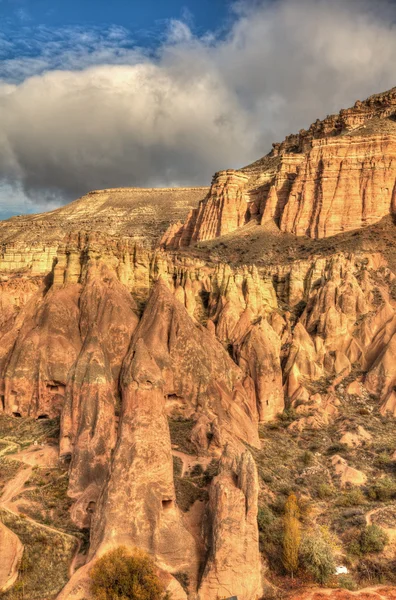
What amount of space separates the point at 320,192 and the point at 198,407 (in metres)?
64.4

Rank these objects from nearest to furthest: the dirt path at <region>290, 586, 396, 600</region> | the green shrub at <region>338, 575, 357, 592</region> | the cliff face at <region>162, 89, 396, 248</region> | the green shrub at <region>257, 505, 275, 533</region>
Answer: the dirt path at <region>290, 586, 396, 600</region> < the green shrub at <region>338, 575, 357, 592</region> < the green shrub at <region>257, 505, 275, 533</region> < the cliff face at <region>162, 89, 396, 248</region>

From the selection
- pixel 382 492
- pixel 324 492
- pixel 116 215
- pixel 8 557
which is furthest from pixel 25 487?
pixel 116 215

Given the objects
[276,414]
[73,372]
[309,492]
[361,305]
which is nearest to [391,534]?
[309,492]

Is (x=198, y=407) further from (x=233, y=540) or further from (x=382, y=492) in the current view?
(x=233, y=540)

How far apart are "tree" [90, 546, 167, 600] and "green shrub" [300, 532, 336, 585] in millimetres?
6561

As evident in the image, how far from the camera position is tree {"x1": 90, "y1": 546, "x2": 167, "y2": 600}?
47.9 ft

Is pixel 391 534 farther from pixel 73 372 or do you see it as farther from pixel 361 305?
pixel 361 305

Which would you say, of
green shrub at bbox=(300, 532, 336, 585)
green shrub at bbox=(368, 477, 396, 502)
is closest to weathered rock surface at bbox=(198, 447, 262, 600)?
green shrub at bbox=(300, 532, 336, 585)

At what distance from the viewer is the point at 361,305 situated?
4688cm

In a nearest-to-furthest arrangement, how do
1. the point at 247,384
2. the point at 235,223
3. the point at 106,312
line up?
the point at 106,312, the point at 247,384, the point at 235,223

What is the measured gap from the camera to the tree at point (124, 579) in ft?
47.9

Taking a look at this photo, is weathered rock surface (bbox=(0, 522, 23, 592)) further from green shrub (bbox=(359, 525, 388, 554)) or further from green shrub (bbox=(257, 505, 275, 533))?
green shrub (bbox=(359, 525, 388, 554))

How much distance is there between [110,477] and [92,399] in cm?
576

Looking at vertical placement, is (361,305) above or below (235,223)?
below
